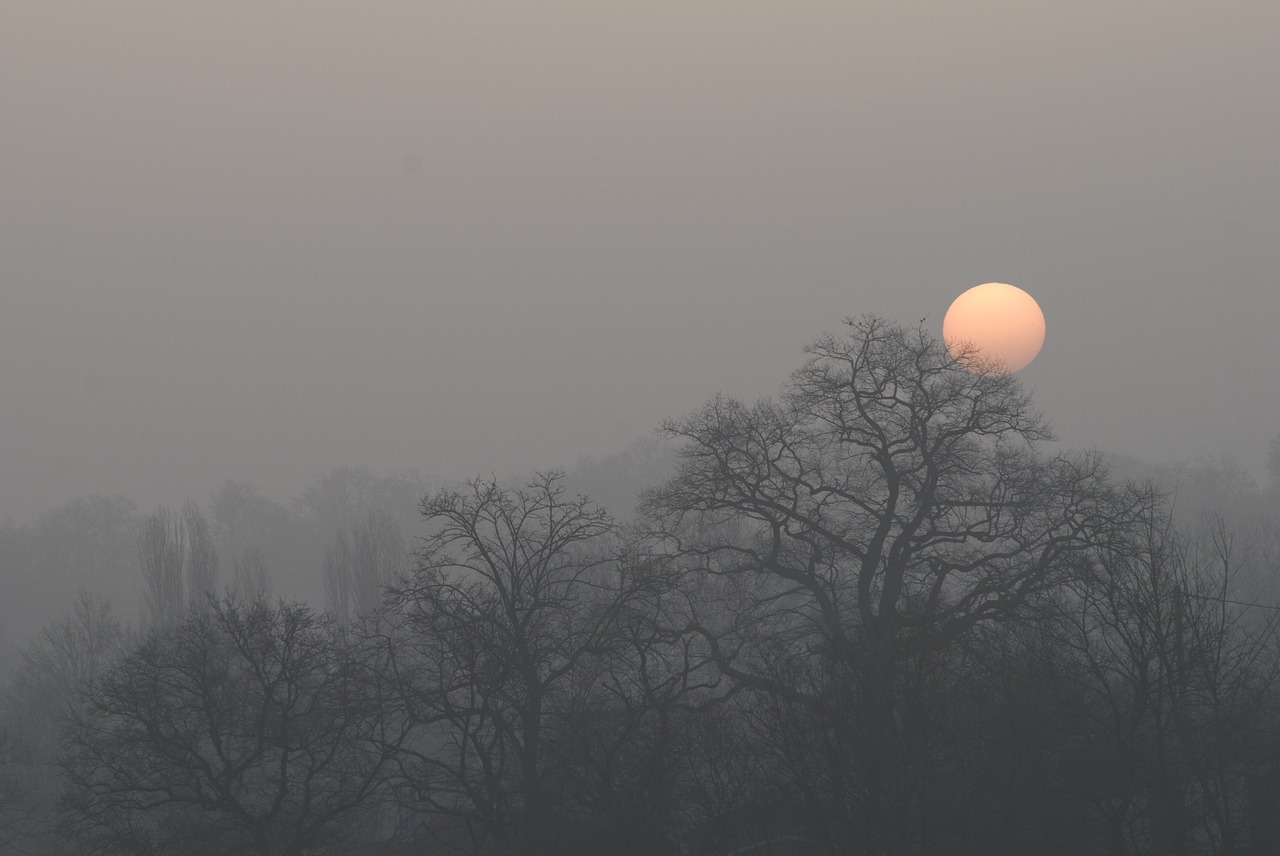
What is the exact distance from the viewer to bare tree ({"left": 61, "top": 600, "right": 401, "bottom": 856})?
26.9 m

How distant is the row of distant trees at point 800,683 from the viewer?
835 inches

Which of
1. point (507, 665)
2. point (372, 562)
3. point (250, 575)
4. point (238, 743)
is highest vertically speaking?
point (250, 575)

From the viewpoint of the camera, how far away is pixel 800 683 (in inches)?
1021

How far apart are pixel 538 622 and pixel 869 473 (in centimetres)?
912

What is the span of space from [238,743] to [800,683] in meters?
14.6

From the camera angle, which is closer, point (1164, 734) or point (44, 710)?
point (1164, 734)

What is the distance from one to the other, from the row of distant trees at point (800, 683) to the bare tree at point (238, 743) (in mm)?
121

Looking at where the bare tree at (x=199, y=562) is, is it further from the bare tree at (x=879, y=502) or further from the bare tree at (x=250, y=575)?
the bare tree at (x=879, y=502)

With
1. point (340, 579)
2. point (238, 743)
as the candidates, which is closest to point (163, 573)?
point (340, 579)

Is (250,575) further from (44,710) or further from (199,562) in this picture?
(44,710)

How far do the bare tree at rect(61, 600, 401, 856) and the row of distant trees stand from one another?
0.40ft

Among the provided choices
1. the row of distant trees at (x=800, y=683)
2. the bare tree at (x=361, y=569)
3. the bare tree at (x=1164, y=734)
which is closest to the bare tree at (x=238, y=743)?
the row of distant trees at (x=800, y=683)

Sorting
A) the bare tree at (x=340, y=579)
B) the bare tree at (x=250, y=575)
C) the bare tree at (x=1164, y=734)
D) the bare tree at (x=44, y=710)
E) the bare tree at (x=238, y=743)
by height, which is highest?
the bare tree at (x=250, y=575)

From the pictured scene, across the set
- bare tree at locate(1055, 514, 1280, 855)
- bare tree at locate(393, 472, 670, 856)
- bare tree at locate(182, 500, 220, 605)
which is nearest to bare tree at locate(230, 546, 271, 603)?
bare tree at locate(182, 500, 220, 605)
